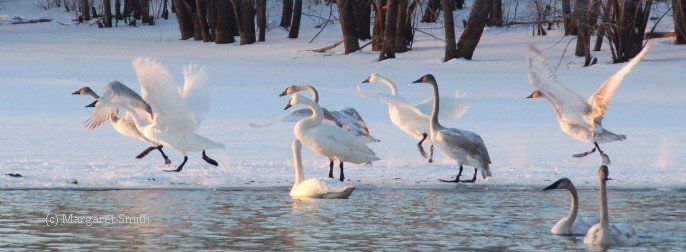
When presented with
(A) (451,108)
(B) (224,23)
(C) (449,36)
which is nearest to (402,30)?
(C) (449,36)

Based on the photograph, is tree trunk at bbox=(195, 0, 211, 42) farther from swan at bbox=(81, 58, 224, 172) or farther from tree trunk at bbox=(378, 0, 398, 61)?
swan at bbox=(81, 58, 224, 172)

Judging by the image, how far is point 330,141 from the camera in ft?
36.3

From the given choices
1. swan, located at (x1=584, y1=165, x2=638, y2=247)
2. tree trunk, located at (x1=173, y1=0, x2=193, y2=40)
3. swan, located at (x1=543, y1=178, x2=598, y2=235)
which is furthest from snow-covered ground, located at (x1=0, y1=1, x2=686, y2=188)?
swan, located at (x1=584, y1=165, x2=638, y2=247)

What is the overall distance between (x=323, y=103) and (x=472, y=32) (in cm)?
810

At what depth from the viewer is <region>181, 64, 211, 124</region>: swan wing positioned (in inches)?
475

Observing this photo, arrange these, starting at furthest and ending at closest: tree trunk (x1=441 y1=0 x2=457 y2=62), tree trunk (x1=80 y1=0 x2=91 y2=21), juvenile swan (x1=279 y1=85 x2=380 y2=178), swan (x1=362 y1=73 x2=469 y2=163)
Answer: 1. tree trunk (x1=80 y1=0 x2=91 y2=21)
2. tree trunk (x1=441 y1=0 x2=457 y2=62)
3. swan (x1=362 y1=73 x2=469 y2=163)
4. juvenile swan (x1=279 y1=85 x2=380 y2=178)

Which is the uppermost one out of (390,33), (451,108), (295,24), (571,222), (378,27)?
(571,222)

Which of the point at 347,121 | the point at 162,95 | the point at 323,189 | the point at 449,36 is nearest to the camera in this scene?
the point at 323,189

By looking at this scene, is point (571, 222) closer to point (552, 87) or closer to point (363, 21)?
point (552, 87)

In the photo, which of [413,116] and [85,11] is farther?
[85,11]

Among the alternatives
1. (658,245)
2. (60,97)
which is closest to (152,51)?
(60,97)

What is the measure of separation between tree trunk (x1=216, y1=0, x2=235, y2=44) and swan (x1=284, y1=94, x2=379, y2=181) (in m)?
21.4

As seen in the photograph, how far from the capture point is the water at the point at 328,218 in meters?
7.90

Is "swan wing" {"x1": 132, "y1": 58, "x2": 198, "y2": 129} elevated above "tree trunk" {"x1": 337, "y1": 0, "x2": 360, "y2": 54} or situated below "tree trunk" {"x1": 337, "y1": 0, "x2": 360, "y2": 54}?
above
